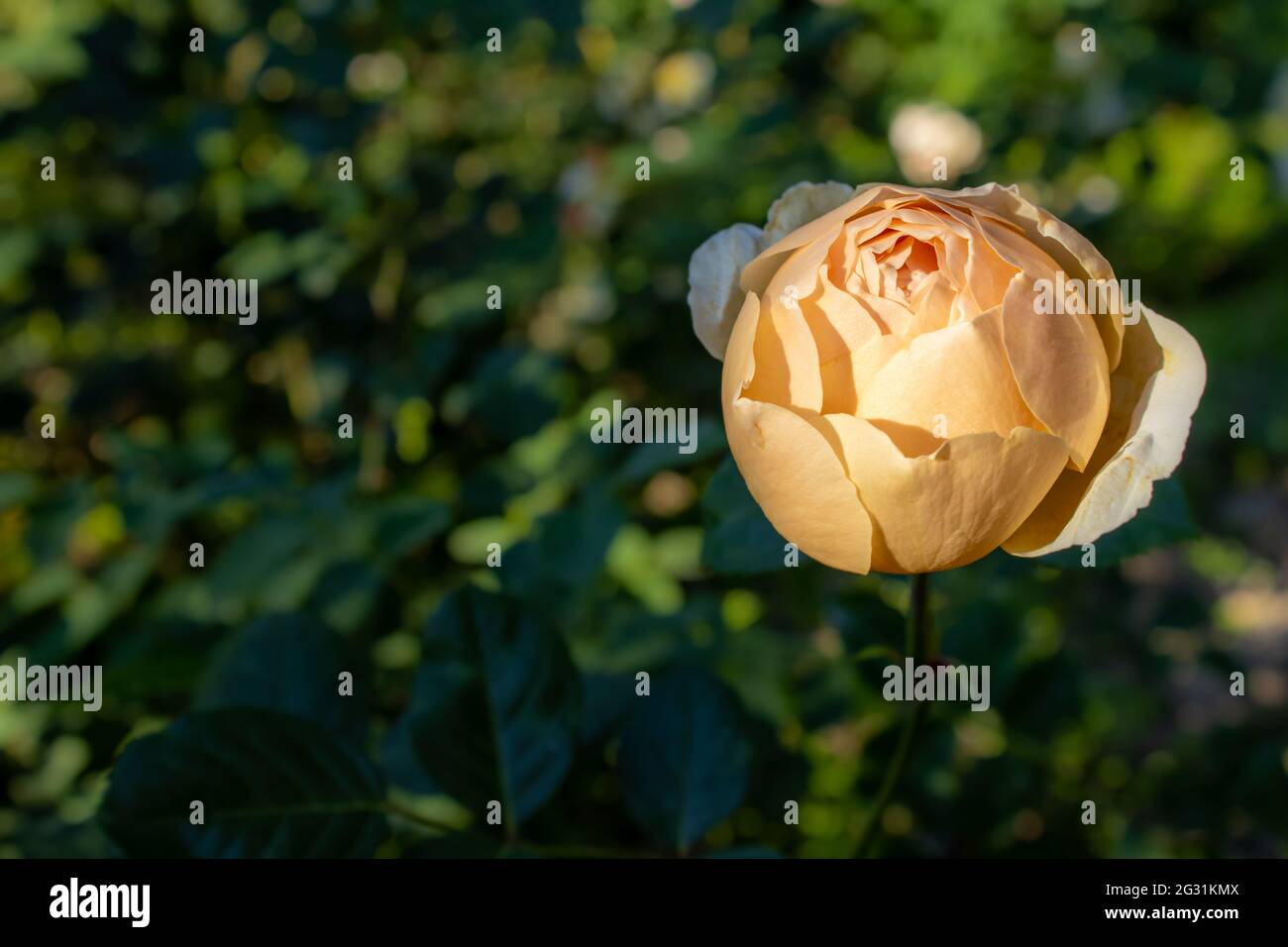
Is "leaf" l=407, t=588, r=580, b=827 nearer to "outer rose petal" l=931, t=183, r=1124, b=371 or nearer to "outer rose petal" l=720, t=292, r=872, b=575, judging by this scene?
"outer rose petal" l=720, t=292, r=872, b=575

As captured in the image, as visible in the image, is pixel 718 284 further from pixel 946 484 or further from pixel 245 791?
pixel 245 791

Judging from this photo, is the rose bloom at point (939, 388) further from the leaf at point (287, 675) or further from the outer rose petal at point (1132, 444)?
the leaf at point (287, 675)

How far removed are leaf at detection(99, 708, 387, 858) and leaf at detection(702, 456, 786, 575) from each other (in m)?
0.27

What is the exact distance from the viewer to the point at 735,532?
64 cm

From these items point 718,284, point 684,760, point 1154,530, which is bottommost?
point 684,760

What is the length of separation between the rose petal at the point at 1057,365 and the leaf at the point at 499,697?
1.19ft

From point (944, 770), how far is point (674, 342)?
68 centimetres

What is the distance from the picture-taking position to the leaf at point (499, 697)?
0.68 m

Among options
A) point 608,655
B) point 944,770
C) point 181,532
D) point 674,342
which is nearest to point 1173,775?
point 944,770

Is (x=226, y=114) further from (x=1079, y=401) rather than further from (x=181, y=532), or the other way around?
(x=1079, y=401)

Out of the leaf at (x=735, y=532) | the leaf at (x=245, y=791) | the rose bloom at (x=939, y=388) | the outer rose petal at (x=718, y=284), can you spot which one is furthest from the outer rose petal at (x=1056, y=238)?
the leaf at (x=245, y=791)

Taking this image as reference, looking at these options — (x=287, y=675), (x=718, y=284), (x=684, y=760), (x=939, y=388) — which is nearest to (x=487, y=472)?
(x=287, y=675)

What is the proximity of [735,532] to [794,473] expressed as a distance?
0.18m

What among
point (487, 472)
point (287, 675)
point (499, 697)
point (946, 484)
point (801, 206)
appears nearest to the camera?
point (946, 484)
